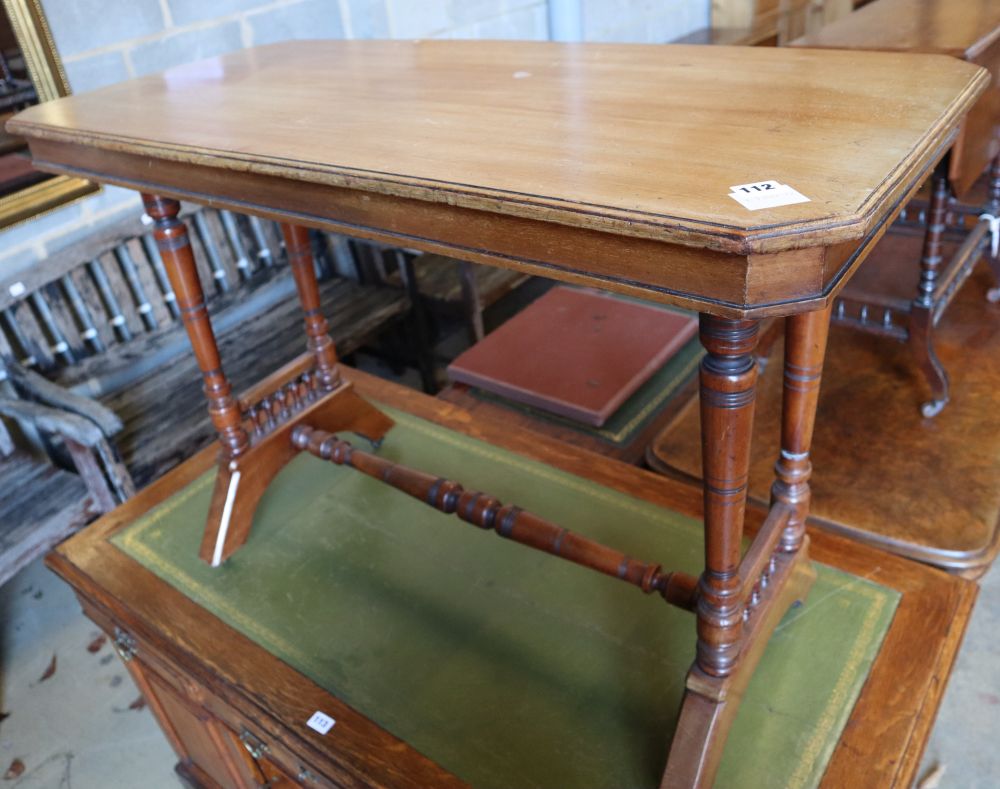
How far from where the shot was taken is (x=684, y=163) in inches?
36.2

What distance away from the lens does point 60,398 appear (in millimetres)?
2211

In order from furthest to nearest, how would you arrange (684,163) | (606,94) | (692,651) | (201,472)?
(201,472) → (692,651) → (606,94) → (684,163)

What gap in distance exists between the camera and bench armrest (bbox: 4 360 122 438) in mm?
2113

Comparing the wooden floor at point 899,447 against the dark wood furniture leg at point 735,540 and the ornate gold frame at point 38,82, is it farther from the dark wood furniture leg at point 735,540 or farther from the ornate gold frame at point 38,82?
the ornate gold frame at point 38,82

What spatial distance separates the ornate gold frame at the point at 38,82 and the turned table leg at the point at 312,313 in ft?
2.42

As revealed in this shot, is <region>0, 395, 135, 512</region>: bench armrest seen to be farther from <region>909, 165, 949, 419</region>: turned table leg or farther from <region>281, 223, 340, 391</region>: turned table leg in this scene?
<region>909, 165, 949, 419</region>: turned table leg

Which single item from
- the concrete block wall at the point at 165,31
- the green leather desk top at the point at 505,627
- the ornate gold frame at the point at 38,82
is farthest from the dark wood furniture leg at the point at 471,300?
the ornate gold frame at the point at 38,82

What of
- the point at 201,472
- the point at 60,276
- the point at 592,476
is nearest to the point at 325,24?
the point at 60,276

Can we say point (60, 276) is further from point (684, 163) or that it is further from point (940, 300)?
point (940, 300)

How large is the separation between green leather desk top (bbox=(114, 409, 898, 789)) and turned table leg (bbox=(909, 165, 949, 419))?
0.86 m

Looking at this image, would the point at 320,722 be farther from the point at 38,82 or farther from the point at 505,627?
the point at 38,82

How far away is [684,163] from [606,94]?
0.36 metres

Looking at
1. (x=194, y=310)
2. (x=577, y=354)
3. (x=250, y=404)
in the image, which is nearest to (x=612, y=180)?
(x=194, y=310)

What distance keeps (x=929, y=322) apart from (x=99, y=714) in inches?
93.2
